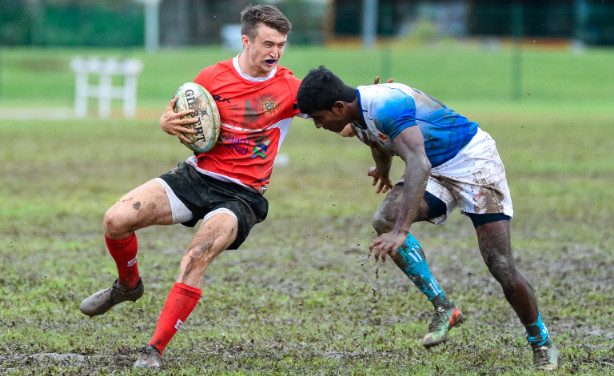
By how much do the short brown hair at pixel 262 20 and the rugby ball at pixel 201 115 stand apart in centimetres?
47

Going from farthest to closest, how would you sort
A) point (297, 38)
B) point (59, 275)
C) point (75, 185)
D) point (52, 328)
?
1. point (297, 38)
2. point (75, 185)
3. point (59, 275)
4. point (52, 328)

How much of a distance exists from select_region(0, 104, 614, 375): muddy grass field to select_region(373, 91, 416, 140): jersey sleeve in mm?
1386

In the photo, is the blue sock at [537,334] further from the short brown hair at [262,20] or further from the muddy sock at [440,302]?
the short brown hair at [262,20]

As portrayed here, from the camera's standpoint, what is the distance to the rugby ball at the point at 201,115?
24.0 ft

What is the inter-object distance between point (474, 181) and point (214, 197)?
1578 millimetres

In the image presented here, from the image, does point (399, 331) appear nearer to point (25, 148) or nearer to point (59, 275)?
point (59, 275)

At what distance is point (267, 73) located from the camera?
7.57 m

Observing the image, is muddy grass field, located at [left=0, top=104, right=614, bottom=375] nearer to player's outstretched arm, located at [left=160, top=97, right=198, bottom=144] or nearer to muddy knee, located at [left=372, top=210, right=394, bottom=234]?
muddy knee, located at [left=372, top=210, right=394, bottom=234]

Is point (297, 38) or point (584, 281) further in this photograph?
point (297, 38)

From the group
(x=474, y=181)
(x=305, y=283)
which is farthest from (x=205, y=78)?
(x=305, y=283)

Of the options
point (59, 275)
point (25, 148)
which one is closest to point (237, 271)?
point (59, 275)

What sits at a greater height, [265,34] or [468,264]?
[265,34]

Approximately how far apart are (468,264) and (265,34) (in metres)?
4.28

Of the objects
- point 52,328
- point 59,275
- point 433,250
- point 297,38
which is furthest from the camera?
point 297,38
